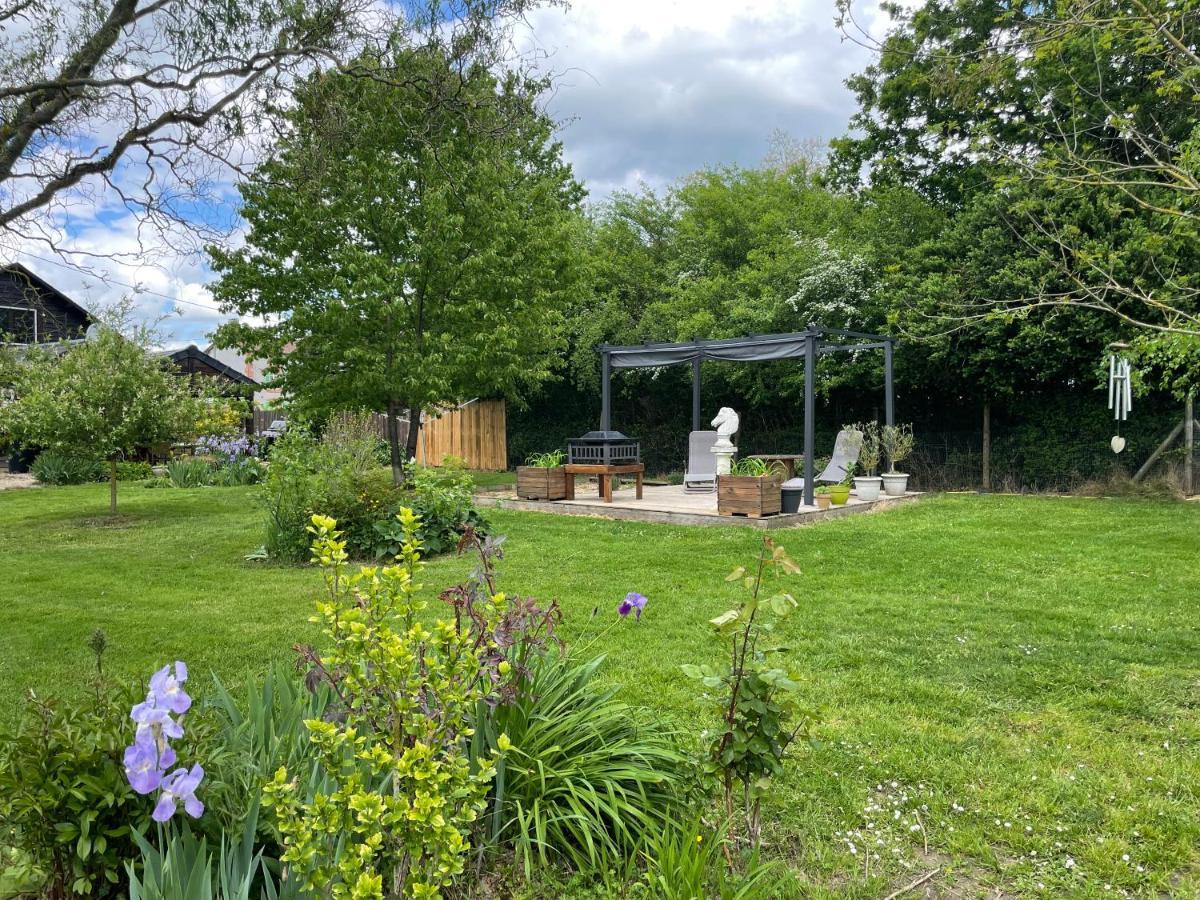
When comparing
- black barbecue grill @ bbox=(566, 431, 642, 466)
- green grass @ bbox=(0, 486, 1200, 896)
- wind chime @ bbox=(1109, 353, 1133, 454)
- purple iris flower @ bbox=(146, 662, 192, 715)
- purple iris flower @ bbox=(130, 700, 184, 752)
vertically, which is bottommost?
green grass @ bbox=(0, 486, 1200, 896)

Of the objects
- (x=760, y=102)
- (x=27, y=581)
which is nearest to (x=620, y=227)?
(x=760, y=102)

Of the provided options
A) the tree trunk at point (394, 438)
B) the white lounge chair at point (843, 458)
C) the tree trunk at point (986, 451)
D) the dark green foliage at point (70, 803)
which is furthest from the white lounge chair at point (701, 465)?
the dark green foliage at point (70, 803)

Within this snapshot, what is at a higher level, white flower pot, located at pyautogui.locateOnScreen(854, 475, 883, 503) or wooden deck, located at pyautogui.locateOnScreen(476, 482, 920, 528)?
white flower pot, located at pyautogui.locateOnScreen(854, 475, 883, 503)

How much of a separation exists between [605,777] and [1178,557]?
19.4 ft

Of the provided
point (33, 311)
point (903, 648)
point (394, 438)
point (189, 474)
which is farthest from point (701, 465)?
point (189, 474)

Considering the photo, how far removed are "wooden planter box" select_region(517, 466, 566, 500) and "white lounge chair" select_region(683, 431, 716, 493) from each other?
229cm

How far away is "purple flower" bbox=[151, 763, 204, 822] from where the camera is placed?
50.3 inches

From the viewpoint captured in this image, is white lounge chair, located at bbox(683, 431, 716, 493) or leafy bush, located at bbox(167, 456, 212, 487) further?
leafy bush, located at bbox(167, 456, 212, 487)

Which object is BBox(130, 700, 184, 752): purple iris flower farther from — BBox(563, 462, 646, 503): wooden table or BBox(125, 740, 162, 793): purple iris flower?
BBox(563, 462, 646, 503): wooden table

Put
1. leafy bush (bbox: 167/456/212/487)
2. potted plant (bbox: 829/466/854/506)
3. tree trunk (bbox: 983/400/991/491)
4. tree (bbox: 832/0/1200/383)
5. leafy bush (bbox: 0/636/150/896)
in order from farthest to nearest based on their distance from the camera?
leafy bush (bbox: 167/456/212/487) < tree trunk (bbox: 983/400/991/491) < potted plant (bbox: 829/466/854/506) < tree (bbox: 832/0/1200/383) < leafy bush (bbox: 0/636/150/896)

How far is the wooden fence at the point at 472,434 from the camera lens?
635 inches

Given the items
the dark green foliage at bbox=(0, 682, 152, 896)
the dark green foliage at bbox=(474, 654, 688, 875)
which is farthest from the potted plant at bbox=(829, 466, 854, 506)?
the dark green foliage at bbox=(0, 682, 152, 896)

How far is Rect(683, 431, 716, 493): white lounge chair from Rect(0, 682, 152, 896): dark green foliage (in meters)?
9.77

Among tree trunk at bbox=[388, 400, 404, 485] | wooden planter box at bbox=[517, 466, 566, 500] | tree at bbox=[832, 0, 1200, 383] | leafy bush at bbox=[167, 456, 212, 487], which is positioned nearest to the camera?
tree at bbox=[832, 0, 1200, 383]
